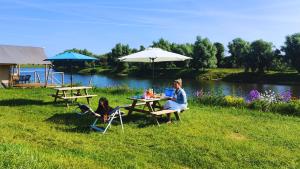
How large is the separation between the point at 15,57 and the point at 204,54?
59.1 metres

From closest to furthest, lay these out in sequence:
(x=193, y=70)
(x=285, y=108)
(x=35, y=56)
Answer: (x=285, y=108)
(x=35, y=56)
(x=193, y=70)

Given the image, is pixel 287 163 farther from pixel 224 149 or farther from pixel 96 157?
pixel 96 157

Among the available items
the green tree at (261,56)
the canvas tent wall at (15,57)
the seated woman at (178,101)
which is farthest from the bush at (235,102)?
the green tree at (261,56)

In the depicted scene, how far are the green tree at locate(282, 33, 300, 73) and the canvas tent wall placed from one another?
51825 millimetres

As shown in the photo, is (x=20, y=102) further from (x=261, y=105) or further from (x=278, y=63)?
(x=278, y=63)

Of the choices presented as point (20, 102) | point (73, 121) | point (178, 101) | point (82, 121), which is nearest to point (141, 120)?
point (178, 101)

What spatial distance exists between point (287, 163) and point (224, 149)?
1527 mm

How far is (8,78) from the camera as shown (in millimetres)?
29719

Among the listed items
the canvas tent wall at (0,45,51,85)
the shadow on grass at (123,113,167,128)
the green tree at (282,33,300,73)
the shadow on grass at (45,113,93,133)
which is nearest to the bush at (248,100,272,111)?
the shadow on grass at (123,113,167,128)

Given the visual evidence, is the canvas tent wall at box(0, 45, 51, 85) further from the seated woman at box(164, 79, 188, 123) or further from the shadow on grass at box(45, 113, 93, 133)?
the seated woman at box(164, 79, 188, 123)

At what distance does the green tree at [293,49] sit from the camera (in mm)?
69438

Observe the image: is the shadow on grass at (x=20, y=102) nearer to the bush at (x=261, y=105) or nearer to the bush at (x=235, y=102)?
the bush at (x=235, y=102)

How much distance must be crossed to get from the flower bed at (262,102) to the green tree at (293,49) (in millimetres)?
56190

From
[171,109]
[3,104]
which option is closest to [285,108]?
[171,109]
